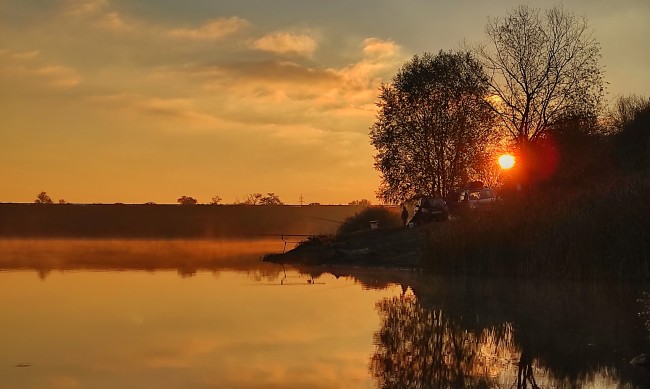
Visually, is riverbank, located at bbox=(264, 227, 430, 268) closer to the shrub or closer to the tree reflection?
the shrub

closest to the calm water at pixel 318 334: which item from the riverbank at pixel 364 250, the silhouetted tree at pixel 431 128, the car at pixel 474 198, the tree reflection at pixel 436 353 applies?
the tree reflection at pixel 436 353

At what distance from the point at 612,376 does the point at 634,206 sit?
19.0 meters

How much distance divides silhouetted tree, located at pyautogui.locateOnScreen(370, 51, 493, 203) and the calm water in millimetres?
32427

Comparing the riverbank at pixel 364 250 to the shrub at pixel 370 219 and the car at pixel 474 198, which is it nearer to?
the car at pixel 474 198

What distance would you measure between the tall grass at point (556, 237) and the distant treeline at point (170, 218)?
88.3 m

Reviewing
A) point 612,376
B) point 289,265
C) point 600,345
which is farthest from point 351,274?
point 612,376

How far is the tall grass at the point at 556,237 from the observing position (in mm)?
29906

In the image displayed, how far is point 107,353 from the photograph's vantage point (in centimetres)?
1498

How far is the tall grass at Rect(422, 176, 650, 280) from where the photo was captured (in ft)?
98.1

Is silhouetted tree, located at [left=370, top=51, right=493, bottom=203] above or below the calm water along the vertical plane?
above

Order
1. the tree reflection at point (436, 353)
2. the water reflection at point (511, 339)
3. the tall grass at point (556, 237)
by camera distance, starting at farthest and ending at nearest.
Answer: the tall grass at point (556, 237)
the water reflection at point (511, 339)
the tree reflection at point (436, 353)

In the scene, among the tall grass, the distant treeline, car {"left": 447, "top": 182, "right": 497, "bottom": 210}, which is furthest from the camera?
the distant treeline

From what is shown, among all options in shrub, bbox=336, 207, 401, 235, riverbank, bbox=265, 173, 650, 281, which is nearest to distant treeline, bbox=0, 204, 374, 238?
shrub, bbox=336, 207, 401, 235

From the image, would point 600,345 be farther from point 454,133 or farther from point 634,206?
point 454,133
